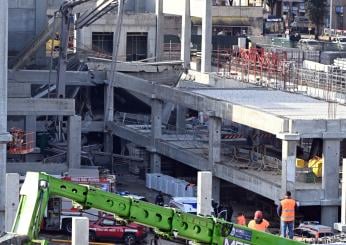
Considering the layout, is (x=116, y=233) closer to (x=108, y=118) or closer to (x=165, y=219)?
(x=165, y=219)

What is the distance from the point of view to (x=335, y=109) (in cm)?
4494

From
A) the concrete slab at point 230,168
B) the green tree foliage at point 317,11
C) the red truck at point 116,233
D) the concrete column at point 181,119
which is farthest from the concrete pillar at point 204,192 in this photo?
the green tree foliage at point 317,11

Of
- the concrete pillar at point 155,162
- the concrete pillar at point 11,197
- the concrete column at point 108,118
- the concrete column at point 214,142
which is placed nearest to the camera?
the concrete pillar at point 11,197

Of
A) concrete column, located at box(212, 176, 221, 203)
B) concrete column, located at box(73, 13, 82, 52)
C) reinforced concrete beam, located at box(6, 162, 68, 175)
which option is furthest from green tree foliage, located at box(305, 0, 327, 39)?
concrete column, located at box(212, 176, 221, 203)

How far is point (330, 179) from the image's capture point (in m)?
41.3

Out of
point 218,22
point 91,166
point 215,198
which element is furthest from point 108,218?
point 218,22

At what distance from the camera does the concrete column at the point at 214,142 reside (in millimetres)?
46156

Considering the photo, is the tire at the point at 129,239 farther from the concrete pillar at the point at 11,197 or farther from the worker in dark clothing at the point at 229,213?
the concrete pillar at the point at 11,197

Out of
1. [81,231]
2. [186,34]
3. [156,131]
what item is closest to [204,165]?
[156,131]

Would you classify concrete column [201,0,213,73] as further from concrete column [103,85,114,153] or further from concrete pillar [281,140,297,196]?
concrete pillar [281,140,297,196]

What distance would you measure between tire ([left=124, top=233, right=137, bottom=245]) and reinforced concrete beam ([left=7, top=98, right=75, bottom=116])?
28.5ft

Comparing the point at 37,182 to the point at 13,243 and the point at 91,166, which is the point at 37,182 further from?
the point at 91,166

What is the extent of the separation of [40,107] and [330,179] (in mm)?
10358

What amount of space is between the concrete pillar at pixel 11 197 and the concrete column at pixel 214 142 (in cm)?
1125
